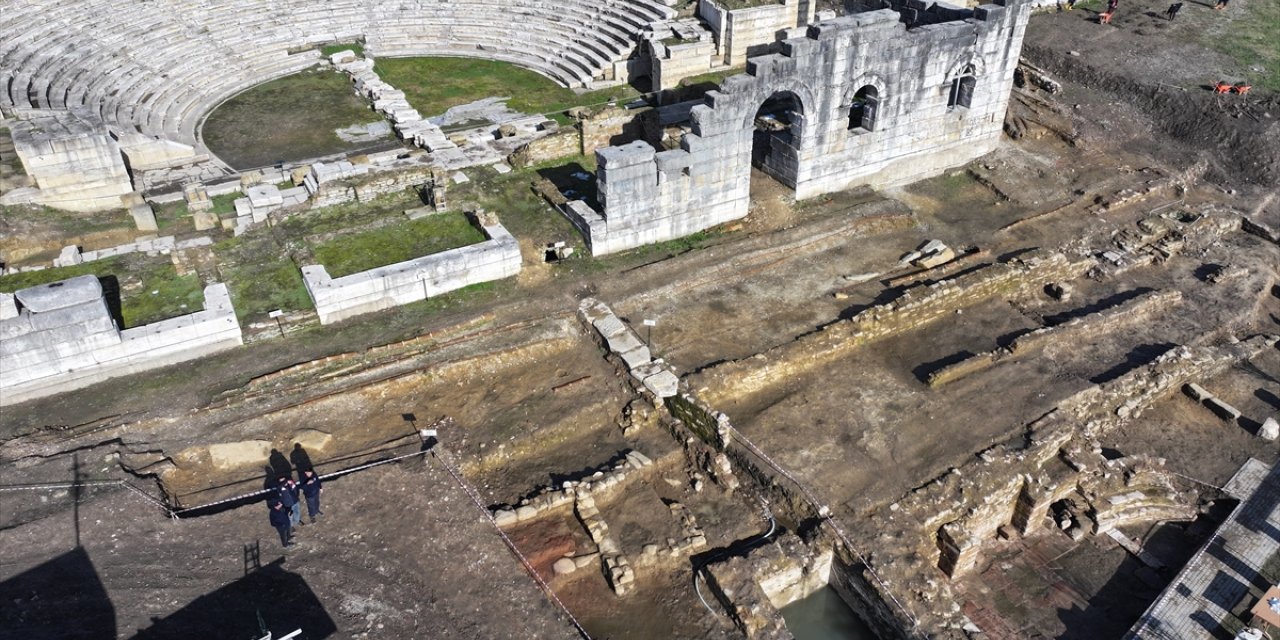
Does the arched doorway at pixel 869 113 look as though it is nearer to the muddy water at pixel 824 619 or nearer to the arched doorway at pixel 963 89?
the arched doorway at pixel 963 89

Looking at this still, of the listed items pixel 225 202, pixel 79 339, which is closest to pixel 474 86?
pixel 225 202

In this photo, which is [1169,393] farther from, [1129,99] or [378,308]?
[378,308]

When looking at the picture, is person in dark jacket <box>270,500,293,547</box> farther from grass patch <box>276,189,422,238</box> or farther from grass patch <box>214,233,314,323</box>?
grass patch <box>276,189,422,238</box>

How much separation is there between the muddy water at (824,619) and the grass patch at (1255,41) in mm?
23900

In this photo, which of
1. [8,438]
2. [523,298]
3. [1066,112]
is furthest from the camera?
[1066,112]

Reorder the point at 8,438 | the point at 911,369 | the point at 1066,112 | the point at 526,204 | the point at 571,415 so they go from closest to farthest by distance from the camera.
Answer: the point at 8,438
the point at 571,415
the point at 911,369
the point at 526,204
the point at 1066,112

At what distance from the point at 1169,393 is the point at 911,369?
546cm

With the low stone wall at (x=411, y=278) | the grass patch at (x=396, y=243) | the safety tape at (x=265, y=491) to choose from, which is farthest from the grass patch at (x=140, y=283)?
the safety tape at (x=265, y=491)

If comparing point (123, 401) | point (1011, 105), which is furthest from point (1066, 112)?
point (123, 401)

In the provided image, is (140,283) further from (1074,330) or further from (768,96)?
(1074,330)

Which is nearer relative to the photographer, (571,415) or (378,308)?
(571,415)

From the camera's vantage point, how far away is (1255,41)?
3019 centimetres

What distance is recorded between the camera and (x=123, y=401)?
622 inches

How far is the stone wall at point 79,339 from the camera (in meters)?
15.4
